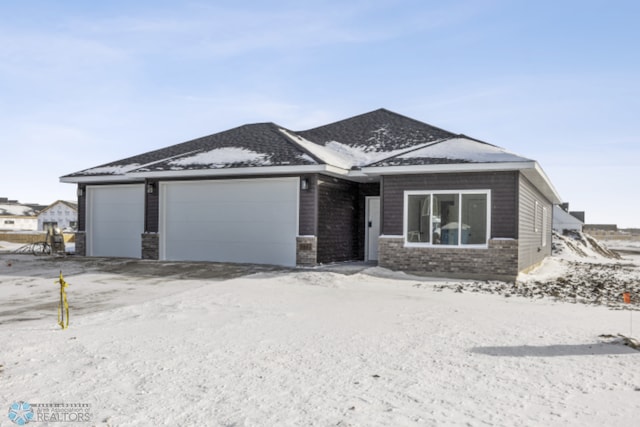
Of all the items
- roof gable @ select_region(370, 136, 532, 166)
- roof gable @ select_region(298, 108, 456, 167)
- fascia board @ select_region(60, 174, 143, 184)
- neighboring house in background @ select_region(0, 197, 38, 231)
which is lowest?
neighboring house in background @ select_region(0, 197, 38, 231)

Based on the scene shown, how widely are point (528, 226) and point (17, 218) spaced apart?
252ft

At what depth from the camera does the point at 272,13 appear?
12.7 metres

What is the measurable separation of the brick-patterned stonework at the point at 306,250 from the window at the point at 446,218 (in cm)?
258

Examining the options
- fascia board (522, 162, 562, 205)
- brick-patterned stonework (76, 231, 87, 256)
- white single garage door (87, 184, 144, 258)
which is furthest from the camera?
brick-patterned stonework (76, 231, 87, 256)

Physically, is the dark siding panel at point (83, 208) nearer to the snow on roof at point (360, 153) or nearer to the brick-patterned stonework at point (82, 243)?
the brick-patterned stonework at point (82, 243)

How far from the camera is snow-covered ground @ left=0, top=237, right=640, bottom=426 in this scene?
3959 mm

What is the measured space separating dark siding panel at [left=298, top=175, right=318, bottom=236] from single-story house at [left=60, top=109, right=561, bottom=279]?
1.2 inches

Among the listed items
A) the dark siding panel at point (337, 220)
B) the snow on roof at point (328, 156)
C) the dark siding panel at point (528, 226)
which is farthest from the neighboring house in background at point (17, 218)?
the dark siding panel at point (528, 226)

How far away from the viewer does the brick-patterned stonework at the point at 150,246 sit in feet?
53.5

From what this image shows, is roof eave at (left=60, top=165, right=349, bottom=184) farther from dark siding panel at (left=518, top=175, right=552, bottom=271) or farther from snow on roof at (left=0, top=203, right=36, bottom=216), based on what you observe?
snow on roof at (left=0, top=203, right=36, bottom=216)

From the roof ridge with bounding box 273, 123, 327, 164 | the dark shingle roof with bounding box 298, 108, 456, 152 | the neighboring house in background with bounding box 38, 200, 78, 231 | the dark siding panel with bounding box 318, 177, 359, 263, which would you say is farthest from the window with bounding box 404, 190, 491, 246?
the neighboring house in background with bounding box 38, 200, 78, 231

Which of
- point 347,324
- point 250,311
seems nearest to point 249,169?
point 250,311

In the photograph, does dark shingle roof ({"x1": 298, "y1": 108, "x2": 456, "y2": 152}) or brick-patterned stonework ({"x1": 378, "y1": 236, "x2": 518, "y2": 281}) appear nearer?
brick-patterned stonework ({"x1": 378, "y1": 236, "x2": 518, "y2": 281})

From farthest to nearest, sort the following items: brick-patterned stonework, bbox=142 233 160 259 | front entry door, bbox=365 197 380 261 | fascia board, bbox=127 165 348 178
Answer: front entry door, bbox=365 197 380 261
brick-patterned stonework, bbox=142 233 160 259
fascia board, bbox=127 165 348 178
